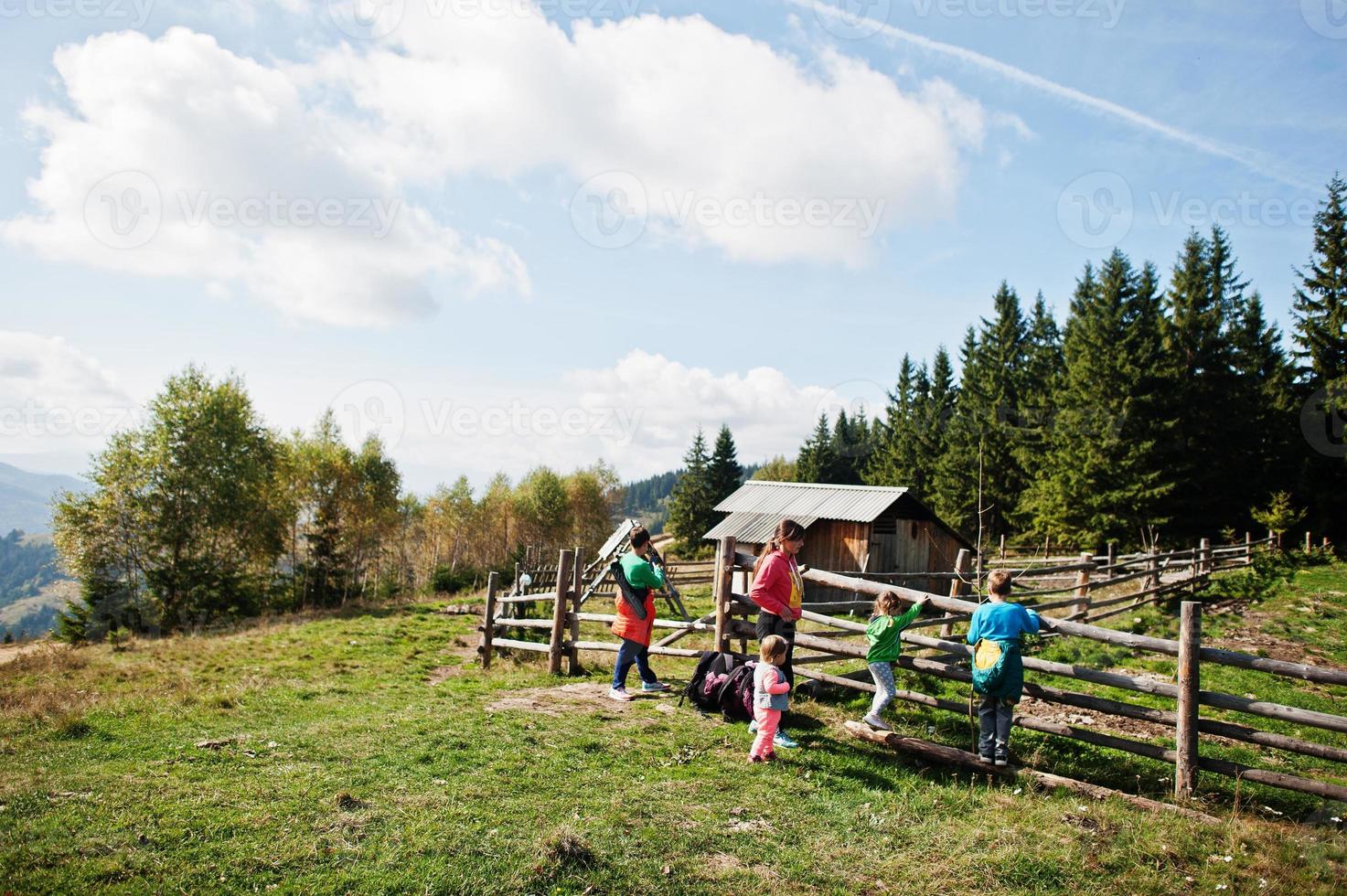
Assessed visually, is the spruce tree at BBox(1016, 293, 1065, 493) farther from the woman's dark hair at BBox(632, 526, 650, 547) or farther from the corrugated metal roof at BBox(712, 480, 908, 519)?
the woman's dark hair at BBox(632, 526, 650, 547)

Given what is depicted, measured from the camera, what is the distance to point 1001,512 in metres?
42.1

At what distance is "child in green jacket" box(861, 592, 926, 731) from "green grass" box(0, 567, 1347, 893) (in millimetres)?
468

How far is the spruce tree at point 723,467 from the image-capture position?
60281 millimetres

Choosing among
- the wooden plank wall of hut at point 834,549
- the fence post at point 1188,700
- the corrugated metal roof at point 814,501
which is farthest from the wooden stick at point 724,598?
the wooden plank wall of hut at point 834,549

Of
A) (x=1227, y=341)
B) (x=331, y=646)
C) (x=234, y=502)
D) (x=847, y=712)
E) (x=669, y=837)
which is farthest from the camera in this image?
(x=1227, y=341)

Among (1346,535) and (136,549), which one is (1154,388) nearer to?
(1346,535)

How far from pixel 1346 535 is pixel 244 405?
161 feet

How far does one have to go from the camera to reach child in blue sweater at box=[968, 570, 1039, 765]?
6453mm

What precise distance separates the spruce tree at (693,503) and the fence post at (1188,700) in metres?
50.8

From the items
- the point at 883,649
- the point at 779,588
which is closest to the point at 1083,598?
the point at 883,649

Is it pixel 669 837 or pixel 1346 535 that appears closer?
pixel 669 837

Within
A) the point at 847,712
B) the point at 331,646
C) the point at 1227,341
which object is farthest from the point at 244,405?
the point at 1227,341

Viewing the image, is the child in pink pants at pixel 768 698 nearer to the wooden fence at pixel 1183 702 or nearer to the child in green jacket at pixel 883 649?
the child in green jacket at pixel 883 649

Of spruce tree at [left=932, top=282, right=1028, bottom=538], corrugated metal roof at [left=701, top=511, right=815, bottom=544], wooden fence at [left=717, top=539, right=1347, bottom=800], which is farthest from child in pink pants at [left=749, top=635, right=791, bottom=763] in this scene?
spruce tree at [left=932, top=282, right=1028, bottom=538]
